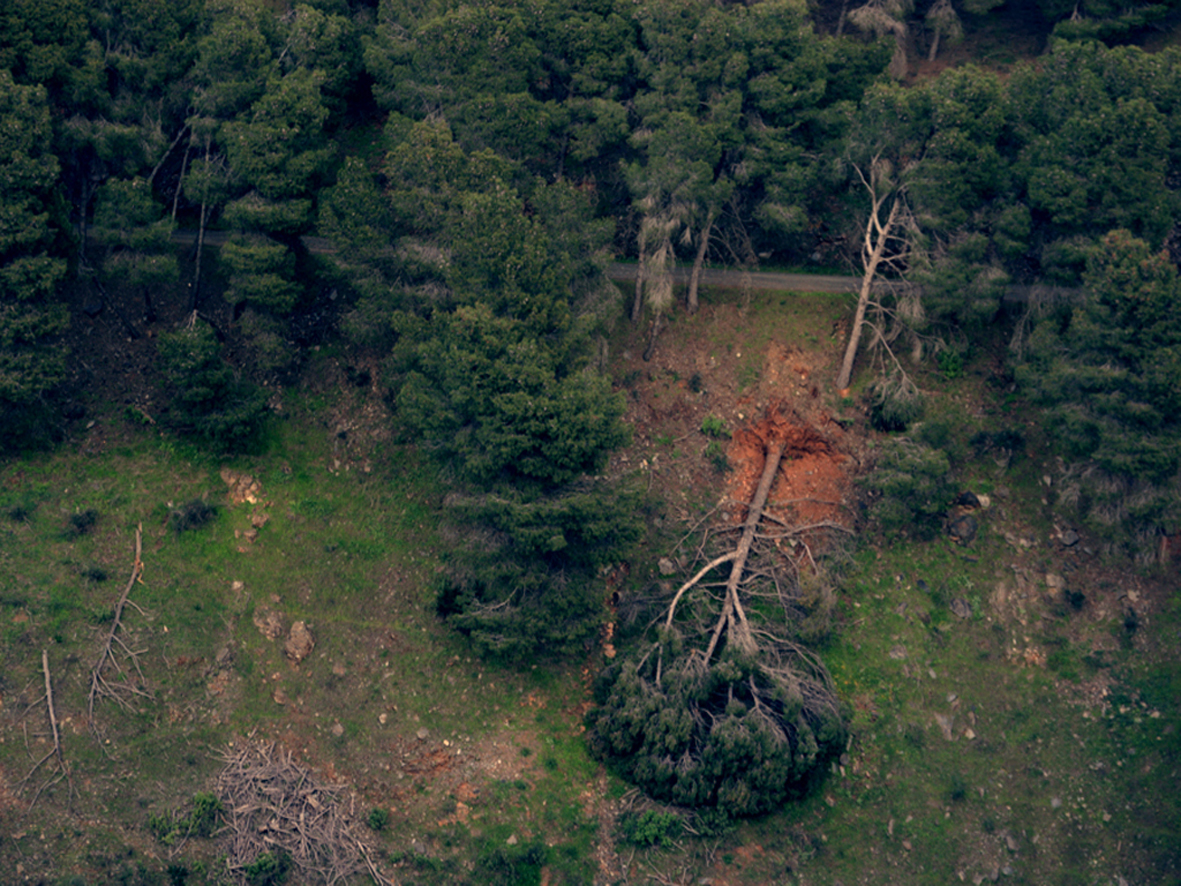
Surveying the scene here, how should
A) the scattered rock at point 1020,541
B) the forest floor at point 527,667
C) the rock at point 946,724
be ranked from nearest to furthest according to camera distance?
the forest floor at point 527,667 → the rock at point 946,724 → the scattered rock at point 1020,541

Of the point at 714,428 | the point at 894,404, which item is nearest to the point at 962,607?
the point at 894,404

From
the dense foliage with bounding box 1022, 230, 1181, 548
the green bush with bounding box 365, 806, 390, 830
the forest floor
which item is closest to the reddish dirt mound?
the forest floor

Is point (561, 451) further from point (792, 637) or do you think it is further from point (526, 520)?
point (792, 637)

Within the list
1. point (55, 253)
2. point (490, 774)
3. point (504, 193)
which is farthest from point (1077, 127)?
point (55, 253)

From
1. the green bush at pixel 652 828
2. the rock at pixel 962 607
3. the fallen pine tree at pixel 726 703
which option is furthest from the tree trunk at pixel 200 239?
the rock at pixel 962 607

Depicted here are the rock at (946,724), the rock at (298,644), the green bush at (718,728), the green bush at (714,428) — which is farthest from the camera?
the green bush at (714,428)

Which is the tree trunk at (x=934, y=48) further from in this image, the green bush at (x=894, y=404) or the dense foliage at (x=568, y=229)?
the green bush at (x=894, y=404)

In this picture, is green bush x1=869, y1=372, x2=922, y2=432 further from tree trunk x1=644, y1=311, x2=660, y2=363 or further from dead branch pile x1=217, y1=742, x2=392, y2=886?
dead branch pile x1=217, y1=742, x2=392, y2=886
